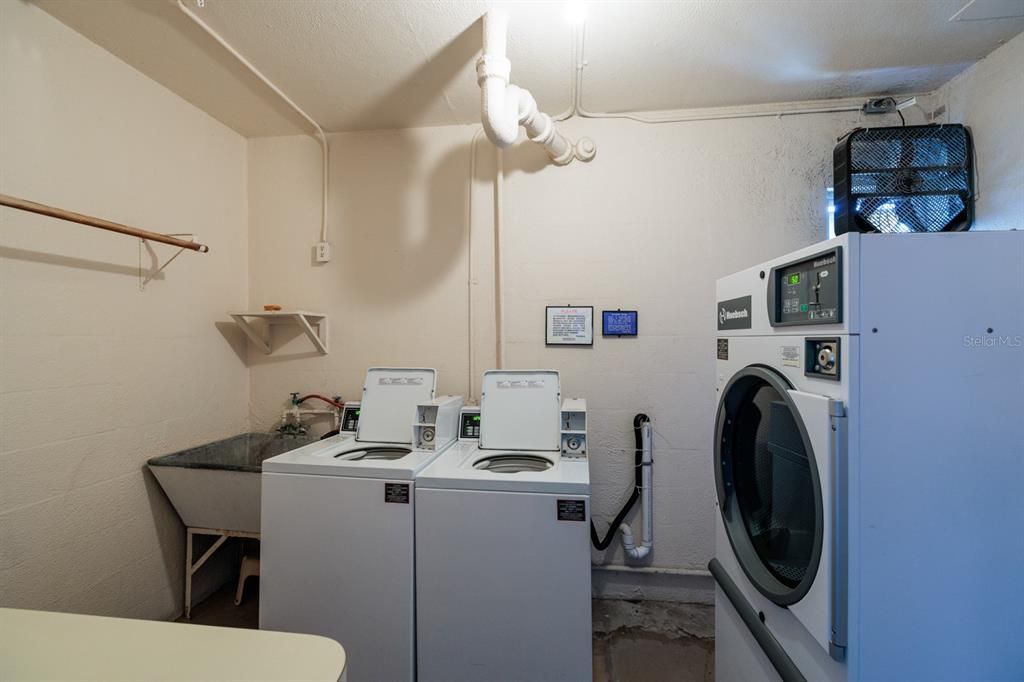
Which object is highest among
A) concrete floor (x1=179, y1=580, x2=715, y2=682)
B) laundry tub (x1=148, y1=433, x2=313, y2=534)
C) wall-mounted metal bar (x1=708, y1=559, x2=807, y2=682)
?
laundry tub (x1=148, y1=433, x2=313, y2=534)

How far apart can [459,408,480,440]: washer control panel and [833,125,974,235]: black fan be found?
6.03 ft

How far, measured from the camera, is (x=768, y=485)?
3.98 feet

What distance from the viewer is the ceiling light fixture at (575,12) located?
143 cm

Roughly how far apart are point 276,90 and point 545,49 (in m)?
1.32

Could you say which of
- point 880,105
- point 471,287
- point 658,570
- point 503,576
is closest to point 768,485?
point 503,576

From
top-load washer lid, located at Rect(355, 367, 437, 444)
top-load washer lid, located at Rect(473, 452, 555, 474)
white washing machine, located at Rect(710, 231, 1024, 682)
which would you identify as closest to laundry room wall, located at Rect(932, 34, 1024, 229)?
white washing machine, located at Rect(710, 231, 1024, 682)

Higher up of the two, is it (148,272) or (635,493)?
(148,272)

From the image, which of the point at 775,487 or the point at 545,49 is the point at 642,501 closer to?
the point at 775,487

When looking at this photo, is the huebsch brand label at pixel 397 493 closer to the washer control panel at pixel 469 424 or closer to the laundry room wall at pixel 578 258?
the washer control panel at pixel 469 424

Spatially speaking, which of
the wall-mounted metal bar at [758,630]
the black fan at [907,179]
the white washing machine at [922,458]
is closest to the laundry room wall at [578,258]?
the black fan at [907,179]

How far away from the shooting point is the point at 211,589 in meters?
2.14

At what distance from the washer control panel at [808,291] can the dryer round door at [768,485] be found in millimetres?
167

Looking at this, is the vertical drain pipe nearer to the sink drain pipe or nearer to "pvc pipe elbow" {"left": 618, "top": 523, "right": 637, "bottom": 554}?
the sink drain pipe

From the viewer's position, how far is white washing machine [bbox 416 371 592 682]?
1.35 m
